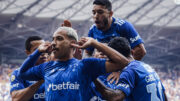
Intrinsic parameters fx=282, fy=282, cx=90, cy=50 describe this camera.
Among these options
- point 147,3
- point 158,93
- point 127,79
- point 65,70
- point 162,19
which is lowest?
point 162,19

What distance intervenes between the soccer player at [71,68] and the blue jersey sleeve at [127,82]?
223mm

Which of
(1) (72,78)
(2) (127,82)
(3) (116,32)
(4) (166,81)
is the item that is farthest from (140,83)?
(4) (166,81)

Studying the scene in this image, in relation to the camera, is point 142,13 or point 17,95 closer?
point 17,95

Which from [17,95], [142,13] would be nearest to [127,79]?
[17,95]

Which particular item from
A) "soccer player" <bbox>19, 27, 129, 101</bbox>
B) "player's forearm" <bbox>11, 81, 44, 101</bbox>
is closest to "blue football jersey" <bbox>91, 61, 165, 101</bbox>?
"soccer player" <bbox>19, 27, 129, 101</bbox>

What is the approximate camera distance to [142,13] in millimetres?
20953

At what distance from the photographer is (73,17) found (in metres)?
20.3

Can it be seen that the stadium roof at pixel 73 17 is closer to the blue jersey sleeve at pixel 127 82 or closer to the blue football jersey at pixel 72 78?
the blue football jersey at pixel 72 78

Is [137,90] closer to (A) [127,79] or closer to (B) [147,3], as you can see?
(A) [127,79]

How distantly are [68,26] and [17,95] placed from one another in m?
1.19

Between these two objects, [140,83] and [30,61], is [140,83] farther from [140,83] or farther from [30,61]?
[30,61]

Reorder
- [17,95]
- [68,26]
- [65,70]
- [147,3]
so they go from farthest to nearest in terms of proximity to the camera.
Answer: [147,3], [17,95], [68,26], [65,70]

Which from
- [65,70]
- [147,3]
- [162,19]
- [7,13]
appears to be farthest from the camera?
[162,19]

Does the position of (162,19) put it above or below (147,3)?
below
